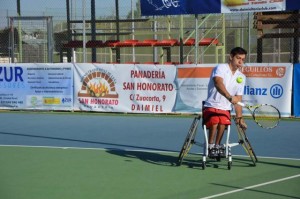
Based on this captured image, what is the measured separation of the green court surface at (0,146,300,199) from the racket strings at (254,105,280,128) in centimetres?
58

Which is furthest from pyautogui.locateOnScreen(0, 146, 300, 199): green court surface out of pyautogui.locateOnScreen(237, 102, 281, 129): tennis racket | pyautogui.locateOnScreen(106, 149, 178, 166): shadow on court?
pyautogui.locateOnScreen(237, 102, 281, 129): tennis racket

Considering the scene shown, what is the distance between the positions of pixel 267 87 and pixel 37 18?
9645 millimetres

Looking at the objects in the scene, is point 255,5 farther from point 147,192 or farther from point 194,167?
point 147,192

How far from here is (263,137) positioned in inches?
547

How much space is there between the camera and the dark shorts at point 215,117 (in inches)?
392

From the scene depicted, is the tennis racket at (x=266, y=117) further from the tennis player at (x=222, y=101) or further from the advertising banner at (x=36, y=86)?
the advertising banner at (x=36, y=86)

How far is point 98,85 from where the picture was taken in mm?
19000

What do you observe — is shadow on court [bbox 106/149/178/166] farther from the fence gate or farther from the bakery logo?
the fence gate

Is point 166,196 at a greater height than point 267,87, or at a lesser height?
lesser

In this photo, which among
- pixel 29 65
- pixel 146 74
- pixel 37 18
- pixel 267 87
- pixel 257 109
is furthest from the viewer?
pixel 37 18

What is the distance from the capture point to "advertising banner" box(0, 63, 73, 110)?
19.5 m

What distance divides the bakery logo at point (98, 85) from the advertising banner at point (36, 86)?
1.56 ft

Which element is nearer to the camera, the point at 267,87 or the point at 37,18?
the point at 267,87

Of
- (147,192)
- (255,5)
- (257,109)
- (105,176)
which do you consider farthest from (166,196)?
(255,5)
